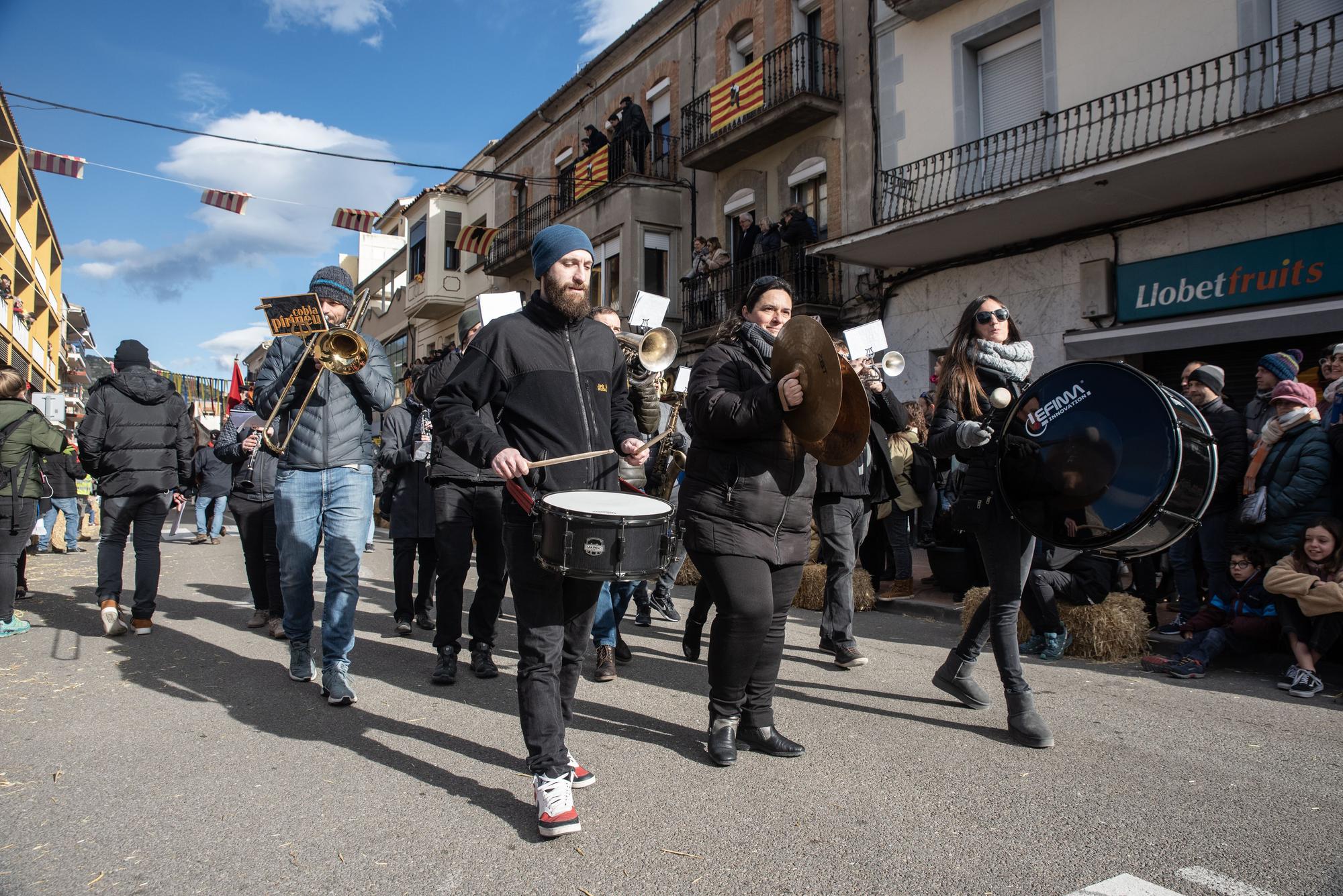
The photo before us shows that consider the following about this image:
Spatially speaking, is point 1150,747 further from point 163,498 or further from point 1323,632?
point 163,498

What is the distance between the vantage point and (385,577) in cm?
996

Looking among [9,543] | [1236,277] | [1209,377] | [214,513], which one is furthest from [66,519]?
[1236,277]

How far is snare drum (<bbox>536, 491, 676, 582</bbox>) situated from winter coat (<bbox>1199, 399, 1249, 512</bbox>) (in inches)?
200

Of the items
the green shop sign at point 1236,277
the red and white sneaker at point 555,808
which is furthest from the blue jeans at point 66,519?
the green shop sign at point 1236,277

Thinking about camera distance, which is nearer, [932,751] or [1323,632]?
[932,751]

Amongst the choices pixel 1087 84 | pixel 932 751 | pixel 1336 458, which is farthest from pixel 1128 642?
pixel 1087 84

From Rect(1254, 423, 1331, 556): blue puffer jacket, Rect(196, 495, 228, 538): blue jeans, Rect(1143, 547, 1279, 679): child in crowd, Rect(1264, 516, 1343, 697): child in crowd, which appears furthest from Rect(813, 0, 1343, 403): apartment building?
Rect(196, 495, 228, 538): blue jeans

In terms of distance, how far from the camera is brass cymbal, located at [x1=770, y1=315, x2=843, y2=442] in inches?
127

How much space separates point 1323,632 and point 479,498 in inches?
190

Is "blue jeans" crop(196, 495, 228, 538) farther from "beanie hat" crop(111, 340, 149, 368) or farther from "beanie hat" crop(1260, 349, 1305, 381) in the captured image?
"beanie hat" crop(1260, 349, 1305, 381)

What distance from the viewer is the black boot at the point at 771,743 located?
3896 mm

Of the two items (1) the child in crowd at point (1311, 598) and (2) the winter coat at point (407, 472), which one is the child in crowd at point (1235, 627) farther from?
(2) the winter coat at point (407, 472)

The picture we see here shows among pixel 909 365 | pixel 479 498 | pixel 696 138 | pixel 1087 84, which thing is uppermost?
pixel 696 138

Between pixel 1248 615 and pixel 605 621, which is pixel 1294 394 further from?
pixel 605 621
